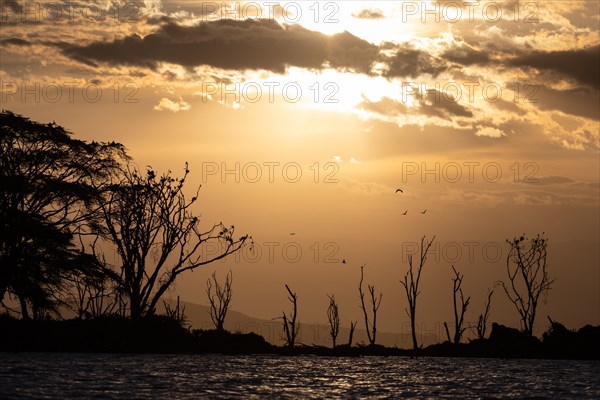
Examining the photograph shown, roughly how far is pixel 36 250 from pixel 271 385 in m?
24.4

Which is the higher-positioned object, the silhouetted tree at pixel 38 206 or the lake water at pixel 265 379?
the silhouetted tree at pixel 38 206

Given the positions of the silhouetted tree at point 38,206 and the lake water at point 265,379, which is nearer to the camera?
the lake water at point 265,379

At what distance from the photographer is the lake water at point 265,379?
3884cm

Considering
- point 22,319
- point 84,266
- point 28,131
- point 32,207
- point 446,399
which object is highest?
point 28,131

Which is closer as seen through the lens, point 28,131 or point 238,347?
point 28,131

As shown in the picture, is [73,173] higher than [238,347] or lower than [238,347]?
higher

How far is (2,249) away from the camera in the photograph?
5931 cm

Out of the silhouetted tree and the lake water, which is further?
the silhouetted tree

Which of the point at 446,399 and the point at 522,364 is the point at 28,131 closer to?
the point at 446,399

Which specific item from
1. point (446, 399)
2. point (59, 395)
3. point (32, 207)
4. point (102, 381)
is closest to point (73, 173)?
point (32, 207)

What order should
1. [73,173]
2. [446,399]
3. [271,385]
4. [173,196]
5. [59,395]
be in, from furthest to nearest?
[173,196] → [73,173] → [271,385] → [446,399] → [59,395]

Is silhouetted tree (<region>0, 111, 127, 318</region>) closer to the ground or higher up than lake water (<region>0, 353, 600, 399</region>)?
higher up

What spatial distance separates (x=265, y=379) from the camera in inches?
1858

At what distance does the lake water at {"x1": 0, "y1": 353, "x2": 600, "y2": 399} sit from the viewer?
1529 inches
